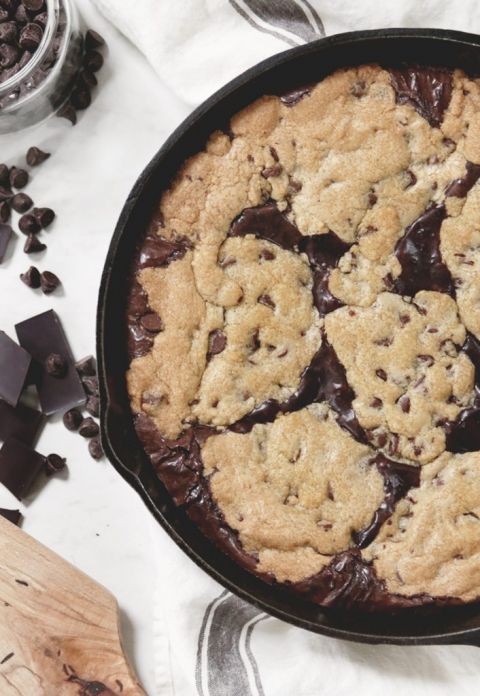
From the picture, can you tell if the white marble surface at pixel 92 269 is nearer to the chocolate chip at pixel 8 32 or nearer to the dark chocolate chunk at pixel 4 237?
the dark chocolate chunk at pixel 4 237

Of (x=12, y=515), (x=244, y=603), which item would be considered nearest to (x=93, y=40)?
(x=12, y=515)

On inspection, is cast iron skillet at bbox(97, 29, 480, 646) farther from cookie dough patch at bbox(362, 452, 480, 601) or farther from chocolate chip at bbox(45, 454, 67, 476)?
chocolate chip at bbox(45, 454, 67, 476)

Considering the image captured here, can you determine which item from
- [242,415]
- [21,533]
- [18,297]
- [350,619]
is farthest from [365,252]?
[21,533]

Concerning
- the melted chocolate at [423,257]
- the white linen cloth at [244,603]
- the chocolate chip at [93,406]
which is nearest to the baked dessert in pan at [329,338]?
the melted chocolate at [423,257]

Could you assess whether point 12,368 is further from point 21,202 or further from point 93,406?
point 21,202

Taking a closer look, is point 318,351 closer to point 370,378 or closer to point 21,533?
point 370,378
